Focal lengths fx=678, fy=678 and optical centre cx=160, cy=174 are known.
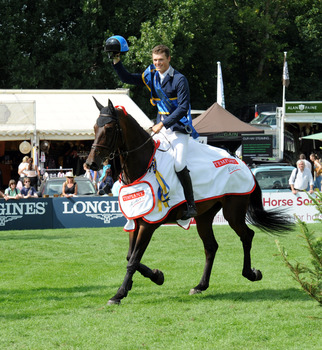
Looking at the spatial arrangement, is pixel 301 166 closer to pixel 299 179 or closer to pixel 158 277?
pixel 299 179

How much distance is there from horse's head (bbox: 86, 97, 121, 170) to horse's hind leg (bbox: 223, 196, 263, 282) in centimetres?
201

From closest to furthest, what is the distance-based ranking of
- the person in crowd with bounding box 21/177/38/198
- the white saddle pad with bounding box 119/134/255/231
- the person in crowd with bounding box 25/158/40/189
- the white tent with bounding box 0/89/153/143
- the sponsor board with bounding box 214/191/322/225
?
the white saddle pad with bounding box 119/134/255/231, the sponsor board with bounding box 214/191/322/225, the person in crowd with bounding box 21/177/38/198, the person in crowd with bounding box 25/158/40/189, the white tent with bounding box 0/89/153/143

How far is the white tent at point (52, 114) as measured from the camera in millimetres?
24477

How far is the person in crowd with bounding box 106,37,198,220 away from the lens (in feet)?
25.6

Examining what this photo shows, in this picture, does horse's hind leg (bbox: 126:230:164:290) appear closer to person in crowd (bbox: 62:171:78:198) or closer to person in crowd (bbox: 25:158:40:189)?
person in crowd (bbox: 62:171:78:198)

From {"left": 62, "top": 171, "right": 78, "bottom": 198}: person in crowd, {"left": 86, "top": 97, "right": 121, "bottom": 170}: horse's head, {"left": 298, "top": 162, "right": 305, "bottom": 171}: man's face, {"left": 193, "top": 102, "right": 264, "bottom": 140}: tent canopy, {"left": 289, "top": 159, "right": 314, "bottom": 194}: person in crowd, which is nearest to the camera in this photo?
{"left": 86, "top": 97, "right": 121, "bottom": 170}: horse's head

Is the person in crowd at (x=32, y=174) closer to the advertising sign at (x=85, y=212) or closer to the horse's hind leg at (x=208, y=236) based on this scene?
the advertising sign at (x=85, y=212)

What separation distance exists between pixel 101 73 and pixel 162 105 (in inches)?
1142

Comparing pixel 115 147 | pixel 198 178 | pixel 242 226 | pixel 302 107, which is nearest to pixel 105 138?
pixel 115 147

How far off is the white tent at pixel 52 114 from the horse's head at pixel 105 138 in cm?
1725

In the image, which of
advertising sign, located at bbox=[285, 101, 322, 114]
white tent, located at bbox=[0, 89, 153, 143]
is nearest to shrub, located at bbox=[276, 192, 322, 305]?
white tent, located at bbox=[0, 89, 153, 143]

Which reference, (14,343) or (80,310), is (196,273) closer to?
(80,310)

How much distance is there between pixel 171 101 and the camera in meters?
7.96

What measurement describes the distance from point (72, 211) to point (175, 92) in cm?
1004
